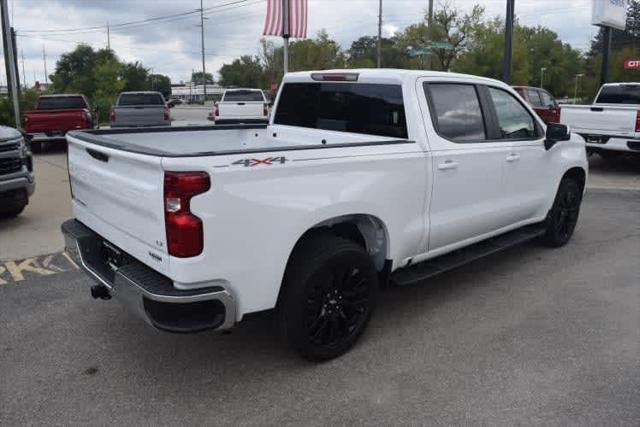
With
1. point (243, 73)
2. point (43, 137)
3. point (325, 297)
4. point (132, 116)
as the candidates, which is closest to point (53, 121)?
point (43, 137)

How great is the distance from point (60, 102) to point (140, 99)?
8.52 feet

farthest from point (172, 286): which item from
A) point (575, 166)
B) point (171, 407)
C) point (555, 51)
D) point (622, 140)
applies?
point (555, 51)

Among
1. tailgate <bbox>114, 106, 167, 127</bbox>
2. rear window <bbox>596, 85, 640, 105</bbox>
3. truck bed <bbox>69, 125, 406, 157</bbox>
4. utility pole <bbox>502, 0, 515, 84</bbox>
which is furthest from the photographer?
tailgate <bbox>114, 106, 167, 127</bbox>

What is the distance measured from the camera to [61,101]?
17266 millimetres

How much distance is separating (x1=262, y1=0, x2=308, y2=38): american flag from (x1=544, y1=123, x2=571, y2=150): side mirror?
8.97 m

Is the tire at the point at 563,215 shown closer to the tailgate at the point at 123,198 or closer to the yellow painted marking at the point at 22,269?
the tailgate at the point at 123,198

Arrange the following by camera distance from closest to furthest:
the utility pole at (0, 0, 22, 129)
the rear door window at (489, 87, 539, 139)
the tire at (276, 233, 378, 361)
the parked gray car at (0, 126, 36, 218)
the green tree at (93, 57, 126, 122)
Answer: the tire at (276, 233, 378, 361)
the rear door window at (489, 87, 539, 139)
the parked gray car at (0, 126, 36, 218)
the utility pole at (0, 0, 22, 129)
the green tree at (93, 57, 126, 122)

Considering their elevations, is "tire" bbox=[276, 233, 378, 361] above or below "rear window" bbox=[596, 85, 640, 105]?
below

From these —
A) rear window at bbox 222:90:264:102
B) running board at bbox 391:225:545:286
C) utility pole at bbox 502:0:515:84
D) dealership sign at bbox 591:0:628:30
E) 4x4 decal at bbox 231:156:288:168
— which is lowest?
running board at bbox 391:225:545:286

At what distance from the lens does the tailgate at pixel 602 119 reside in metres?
11.1

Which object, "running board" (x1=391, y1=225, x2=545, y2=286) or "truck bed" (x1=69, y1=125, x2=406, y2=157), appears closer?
"running board" (x1=391, y1=225, x2=545, y2=286)

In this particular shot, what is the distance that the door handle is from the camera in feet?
14.3

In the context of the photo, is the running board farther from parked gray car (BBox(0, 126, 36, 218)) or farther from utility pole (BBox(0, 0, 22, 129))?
utility pole (BBox(0, 0, 22, 129))

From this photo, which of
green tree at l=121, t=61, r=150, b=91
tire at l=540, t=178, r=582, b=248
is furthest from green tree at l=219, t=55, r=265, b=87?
tire at l=540, t=178, r=582, b=248
